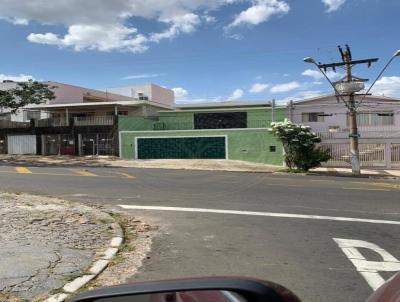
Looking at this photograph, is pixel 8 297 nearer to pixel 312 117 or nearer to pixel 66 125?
pixel 312 117

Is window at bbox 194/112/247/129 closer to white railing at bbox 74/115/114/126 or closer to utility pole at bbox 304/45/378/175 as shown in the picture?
white railing at bbox 74/115/114/126

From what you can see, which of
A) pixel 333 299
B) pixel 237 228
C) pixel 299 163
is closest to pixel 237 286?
pixel 333 299

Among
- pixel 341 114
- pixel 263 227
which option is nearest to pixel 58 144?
pixel 341 114

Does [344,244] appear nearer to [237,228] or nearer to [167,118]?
[237,228]

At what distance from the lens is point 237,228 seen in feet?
33.4

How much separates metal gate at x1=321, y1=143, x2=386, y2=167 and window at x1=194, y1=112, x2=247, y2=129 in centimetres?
1068

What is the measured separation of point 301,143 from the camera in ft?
108

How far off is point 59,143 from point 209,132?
15.1m

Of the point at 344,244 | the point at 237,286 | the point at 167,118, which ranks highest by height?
the point at 167,118

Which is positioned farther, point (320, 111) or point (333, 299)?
point (320, 111)

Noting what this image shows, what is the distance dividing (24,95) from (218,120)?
58.5ft

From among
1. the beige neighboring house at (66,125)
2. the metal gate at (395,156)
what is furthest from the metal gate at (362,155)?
the beige neighboring house at (66,125)

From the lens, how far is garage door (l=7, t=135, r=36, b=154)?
4838 centimetres

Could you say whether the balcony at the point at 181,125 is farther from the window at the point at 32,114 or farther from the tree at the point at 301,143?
the window at the point at 32,114
